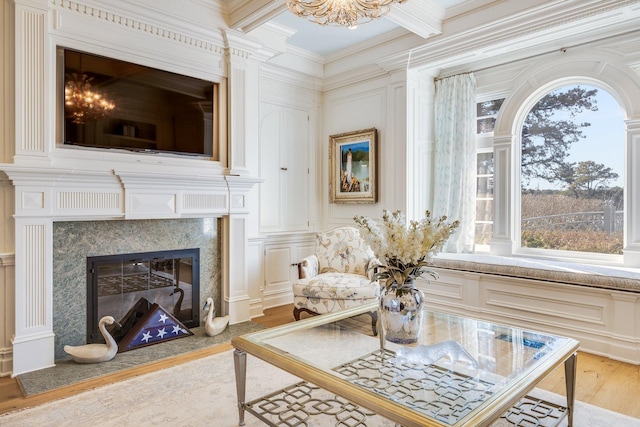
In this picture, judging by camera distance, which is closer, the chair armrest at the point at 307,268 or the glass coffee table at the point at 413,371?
the glass coffee table at the point at 413,371

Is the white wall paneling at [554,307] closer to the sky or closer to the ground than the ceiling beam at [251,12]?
closer to the ground

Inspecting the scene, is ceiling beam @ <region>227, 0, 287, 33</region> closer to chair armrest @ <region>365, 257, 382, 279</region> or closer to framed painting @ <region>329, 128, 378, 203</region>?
framed painting @ <region>329, 128, 378, 203</region>

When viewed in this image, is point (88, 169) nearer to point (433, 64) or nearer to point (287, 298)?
point (287, 298)

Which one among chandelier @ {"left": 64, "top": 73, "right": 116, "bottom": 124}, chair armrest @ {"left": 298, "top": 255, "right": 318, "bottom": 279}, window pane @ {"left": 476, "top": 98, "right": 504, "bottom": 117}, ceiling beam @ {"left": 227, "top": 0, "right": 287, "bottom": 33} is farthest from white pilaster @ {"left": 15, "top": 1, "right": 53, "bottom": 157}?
window pane @ {"left": 476, "top": 98, "right": 504, "bottom": 117}

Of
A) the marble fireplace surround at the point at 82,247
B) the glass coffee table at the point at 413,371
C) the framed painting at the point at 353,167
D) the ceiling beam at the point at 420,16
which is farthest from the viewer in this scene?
the framed painting at the point at 353,167

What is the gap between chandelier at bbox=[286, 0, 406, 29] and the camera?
2.33 m

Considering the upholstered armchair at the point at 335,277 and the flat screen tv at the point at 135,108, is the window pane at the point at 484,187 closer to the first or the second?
the upholstered armchair at the point at 335,277

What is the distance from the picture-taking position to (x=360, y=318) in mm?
2402

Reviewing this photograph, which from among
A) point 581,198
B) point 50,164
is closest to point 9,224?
point 50,164

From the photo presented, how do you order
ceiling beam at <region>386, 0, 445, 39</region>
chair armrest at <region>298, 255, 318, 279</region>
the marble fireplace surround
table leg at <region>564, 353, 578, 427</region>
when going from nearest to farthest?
table leg at <region>564, 353, 578, 427</region> → the marble fireplace surround → ceiling beam at <region>386, 0, 445, 39</region> → chair armrest at <region>298, 255, 318, 279</region>

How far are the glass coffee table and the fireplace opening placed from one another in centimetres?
163

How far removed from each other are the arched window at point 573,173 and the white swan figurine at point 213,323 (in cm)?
299

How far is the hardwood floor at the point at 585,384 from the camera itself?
7.39 ft

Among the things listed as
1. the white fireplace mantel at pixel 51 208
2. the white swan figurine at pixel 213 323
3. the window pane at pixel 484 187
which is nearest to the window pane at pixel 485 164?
the window pane at pixel 484 187
